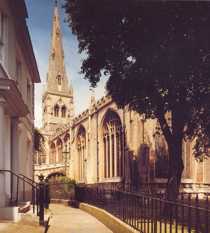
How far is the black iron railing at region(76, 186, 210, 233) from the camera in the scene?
6.54m

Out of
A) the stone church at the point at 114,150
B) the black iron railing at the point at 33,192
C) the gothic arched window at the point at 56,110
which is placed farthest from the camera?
the gothic arched window at the point at 56,110

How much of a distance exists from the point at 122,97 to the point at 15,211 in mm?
6072

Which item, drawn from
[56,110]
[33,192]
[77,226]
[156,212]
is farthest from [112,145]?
[56,110]

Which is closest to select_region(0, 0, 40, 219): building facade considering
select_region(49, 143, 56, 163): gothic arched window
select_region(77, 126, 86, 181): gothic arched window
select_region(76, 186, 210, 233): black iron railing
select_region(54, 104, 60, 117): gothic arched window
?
select_region(76, 186, 210, 233): black iron railing

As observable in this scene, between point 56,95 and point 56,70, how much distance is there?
6.09 meters

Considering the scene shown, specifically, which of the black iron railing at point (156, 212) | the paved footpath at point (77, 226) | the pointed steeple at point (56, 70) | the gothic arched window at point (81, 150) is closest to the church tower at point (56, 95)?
the pointed steeple at point (56, 70)

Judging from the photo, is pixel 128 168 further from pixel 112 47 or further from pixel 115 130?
pixel 112 47

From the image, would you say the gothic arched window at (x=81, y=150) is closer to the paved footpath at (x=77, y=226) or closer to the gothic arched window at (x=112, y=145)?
the gothic arched window at (x=112, y=145)

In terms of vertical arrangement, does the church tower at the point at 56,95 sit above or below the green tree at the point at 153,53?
above

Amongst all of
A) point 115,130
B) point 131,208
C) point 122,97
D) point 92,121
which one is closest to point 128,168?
point 115,130

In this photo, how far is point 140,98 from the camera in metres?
13.6

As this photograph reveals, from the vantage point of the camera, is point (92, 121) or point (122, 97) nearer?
point (122, 97)

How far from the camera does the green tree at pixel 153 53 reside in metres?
11.4

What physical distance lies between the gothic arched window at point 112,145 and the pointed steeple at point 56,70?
148 ft
